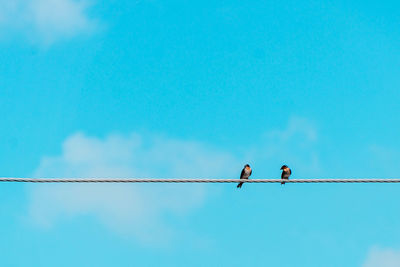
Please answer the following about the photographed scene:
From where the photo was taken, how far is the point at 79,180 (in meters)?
12.0

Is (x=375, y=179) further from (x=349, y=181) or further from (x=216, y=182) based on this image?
(x=216, y=182)

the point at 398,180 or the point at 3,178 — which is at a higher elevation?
the point at 398,180

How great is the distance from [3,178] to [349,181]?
5.72m

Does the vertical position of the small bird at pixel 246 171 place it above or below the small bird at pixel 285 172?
below

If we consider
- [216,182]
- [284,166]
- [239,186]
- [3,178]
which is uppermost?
[284,166]

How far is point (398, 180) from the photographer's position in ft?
41.0

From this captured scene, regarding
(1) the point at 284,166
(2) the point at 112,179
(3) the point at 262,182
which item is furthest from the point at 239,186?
(2) the point at 112,179

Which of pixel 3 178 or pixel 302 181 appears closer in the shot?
pixel 3 178

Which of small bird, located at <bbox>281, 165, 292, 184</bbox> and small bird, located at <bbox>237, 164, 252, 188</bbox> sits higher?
small bird, located at <bbox>281, 165, 292, 184</bbox>

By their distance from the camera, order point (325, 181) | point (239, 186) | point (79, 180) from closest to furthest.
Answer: point (79, 180) → point (325, 181) → point (239, 186)

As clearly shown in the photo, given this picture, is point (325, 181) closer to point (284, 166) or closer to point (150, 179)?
point (150, 179)

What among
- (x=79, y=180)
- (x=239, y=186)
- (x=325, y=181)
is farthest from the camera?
(x=239, y=186)

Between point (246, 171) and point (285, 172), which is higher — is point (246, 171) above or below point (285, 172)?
below

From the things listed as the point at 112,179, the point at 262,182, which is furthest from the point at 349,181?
the point at 112,179
